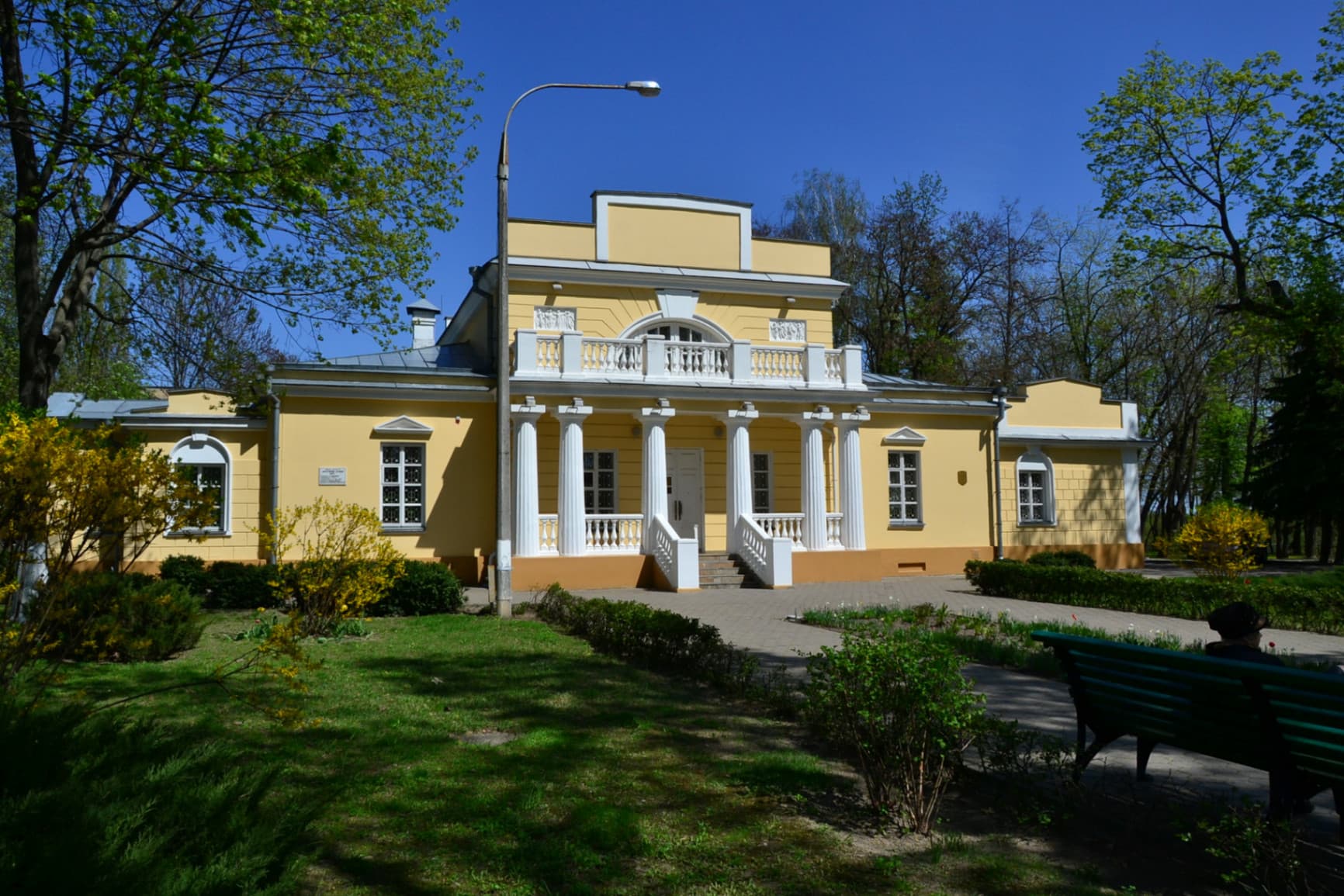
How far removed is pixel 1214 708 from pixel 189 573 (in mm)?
15820

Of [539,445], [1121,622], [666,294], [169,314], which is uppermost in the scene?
[666,294]

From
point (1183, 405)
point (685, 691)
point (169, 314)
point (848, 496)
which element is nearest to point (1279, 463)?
point (1183, 405)

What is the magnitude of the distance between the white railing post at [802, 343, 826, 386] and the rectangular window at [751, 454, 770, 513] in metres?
2.65

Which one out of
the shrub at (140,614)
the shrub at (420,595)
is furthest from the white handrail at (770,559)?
the shrub at (140,614)

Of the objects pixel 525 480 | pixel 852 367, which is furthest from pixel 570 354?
pixel 852 367

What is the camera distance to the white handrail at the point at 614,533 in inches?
780

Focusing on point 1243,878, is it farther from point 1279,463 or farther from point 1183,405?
point 1183,405

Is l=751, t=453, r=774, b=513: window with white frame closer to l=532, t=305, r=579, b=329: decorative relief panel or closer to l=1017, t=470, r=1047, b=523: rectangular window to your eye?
l=532, t=305, r=579, b=329: decorative relief panel

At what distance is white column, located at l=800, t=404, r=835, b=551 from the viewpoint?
21.3m

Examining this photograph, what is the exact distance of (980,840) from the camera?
4.59 m

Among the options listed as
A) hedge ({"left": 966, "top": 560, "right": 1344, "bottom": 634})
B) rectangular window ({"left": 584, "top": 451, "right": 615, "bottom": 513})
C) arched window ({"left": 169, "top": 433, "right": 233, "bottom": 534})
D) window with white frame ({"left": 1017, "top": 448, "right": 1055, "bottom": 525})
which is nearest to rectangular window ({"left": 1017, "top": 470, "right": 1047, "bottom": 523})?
window with white frame ({"left": 1017, "top": 448, "right": 1055, "bottom": 525})

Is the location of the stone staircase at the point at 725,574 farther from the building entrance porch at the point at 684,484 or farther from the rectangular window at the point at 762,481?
the rectangular window at the point at 762,481

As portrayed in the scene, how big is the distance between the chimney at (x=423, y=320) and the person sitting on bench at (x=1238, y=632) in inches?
997

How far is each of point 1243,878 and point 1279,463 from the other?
34.2 meters
